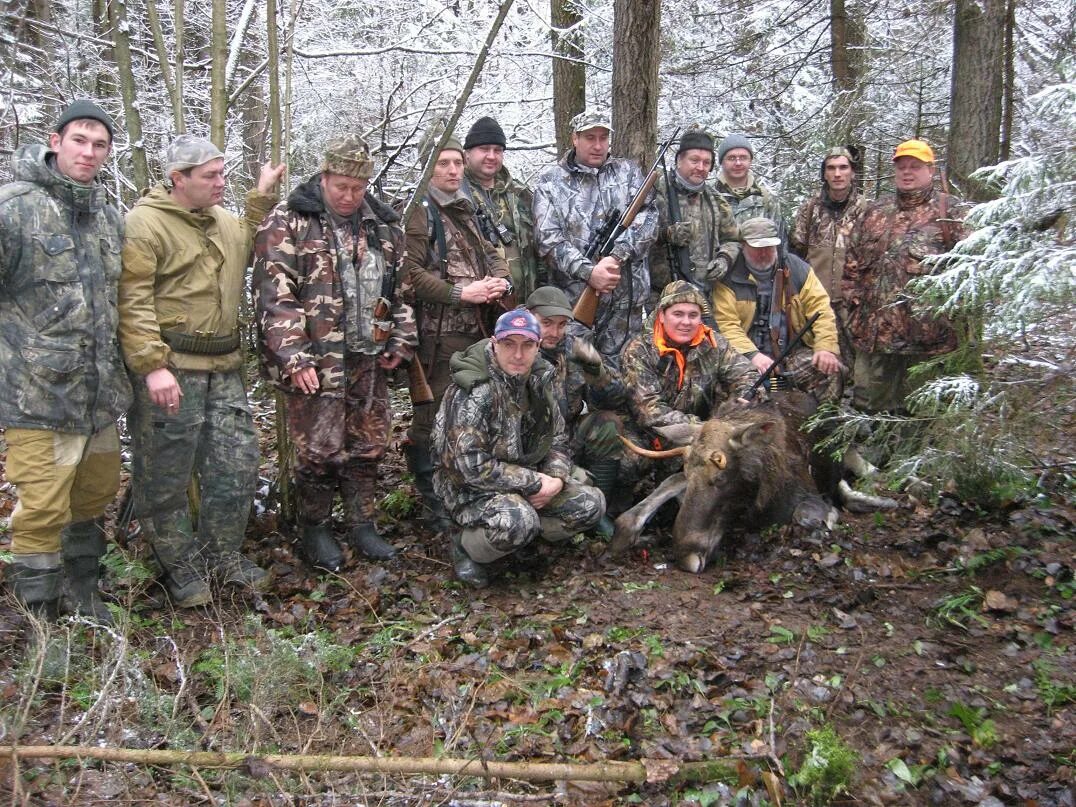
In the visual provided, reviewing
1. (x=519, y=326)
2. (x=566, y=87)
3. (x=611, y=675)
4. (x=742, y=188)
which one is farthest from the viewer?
(x=566, y=87)

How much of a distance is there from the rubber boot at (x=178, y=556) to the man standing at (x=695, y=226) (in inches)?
161

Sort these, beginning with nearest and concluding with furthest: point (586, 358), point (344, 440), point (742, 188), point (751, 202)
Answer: point (344, 440), point (586, 358), point (751, 202), point (742, 188)

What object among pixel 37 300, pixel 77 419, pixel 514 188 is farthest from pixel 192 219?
pixel 514 188

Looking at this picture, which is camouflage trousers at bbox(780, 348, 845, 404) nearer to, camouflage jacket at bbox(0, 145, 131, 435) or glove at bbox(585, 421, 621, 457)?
glove at bbox(585, 421, 621, 457)

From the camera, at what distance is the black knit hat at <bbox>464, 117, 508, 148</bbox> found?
6.87 meters

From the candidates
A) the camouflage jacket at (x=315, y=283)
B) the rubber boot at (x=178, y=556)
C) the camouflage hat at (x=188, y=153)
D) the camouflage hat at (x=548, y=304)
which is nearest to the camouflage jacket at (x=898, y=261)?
the camouflage hat at (x=548, y=304)

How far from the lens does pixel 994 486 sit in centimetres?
586

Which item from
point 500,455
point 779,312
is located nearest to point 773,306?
point 779,312

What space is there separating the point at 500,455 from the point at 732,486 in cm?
167

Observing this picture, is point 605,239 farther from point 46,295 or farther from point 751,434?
point 46,295

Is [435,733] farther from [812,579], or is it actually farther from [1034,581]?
[1034,581]

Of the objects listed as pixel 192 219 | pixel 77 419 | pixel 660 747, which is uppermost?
pixel 192 219

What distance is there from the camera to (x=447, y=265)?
22.1 feet

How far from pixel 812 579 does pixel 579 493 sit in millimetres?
1640
